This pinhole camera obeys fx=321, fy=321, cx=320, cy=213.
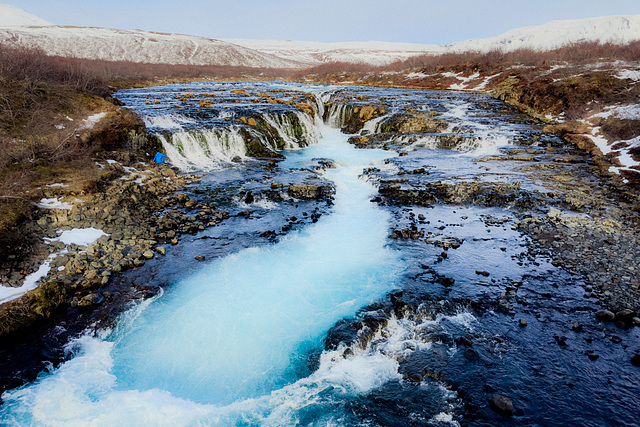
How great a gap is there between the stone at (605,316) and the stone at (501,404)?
3.93m

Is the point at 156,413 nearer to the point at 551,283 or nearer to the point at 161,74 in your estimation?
the point at 551,283

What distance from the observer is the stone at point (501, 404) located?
573 centimetres

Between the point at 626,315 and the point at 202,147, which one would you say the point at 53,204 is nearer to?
the point at 202,147

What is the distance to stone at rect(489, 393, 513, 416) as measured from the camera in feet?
18.8

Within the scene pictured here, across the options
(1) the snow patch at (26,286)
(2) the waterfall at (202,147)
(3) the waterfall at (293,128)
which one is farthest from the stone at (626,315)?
(3) the waterfall at (293,128)

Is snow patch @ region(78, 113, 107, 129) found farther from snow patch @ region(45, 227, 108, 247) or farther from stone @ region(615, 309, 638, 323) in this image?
stone @ region(615, 309, 638, 323)

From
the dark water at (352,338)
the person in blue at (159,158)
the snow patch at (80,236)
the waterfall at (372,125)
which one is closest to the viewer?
the dark water at (352,338)

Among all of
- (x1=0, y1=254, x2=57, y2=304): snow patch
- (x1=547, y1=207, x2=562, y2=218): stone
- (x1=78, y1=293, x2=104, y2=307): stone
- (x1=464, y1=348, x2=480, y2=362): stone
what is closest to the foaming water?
(x1=78, y1=293, x2=104, y2=307): stone

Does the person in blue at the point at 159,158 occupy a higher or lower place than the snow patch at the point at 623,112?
lower

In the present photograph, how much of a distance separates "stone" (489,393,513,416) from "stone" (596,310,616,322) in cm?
393

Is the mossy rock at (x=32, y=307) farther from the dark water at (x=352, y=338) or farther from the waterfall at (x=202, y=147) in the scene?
the waterfall at (x=202, y=147)

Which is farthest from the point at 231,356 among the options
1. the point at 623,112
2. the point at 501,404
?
the point at 623,112

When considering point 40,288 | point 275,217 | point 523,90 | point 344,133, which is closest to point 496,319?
point 275,217

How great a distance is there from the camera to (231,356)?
23.9ft
